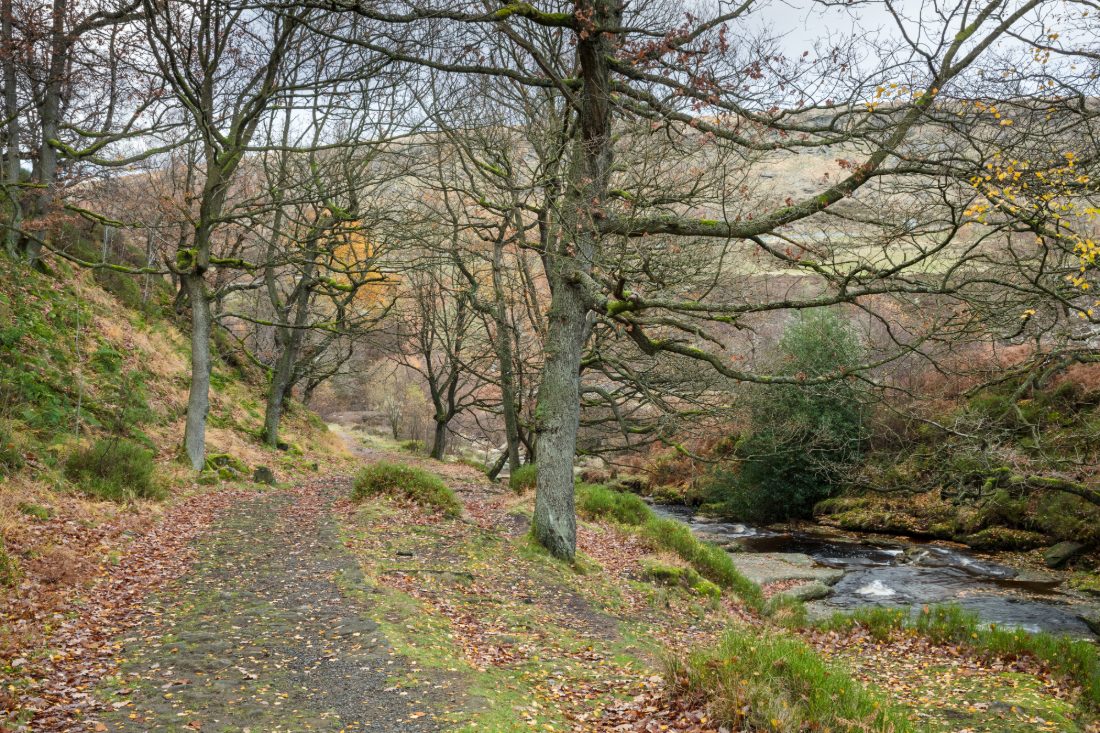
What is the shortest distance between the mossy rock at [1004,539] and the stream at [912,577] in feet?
2.21

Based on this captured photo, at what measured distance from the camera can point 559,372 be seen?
10.3 m

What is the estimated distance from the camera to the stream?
13648 millimetres

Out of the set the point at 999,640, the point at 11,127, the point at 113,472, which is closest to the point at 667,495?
the point at 999,640

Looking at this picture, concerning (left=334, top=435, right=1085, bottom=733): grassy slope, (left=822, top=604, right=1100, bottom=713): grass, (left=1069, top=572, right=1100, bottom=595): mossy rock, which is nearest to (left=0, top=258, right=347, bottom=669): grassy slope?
(left=334, top=435, right=1085, bottom=733): grassy slope

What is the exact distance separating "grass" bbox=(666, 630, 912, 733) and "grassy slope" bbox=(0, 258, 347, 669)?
511 centimetres

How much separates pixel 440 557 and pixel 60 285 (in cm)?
1255

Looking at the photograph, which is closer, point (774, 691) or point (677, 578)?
point (774, 691)

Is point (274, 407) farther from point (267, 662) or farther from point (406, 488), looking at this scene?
point (267, 662)

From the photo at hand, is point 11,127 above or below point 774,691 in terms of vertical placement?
above

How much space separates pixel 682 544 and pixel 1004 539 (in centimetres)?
1112

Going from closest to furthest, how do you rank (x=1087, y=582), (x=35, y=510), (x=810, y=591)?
(x=35, y=510), (x=1087, y=582), (x=810, y=591)

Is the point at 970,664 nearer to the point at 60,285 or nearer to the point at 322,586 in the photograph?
the point at 322,586

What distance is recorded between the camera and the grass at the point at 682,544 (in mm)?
12883

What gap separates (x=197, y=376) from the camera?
538 inches
